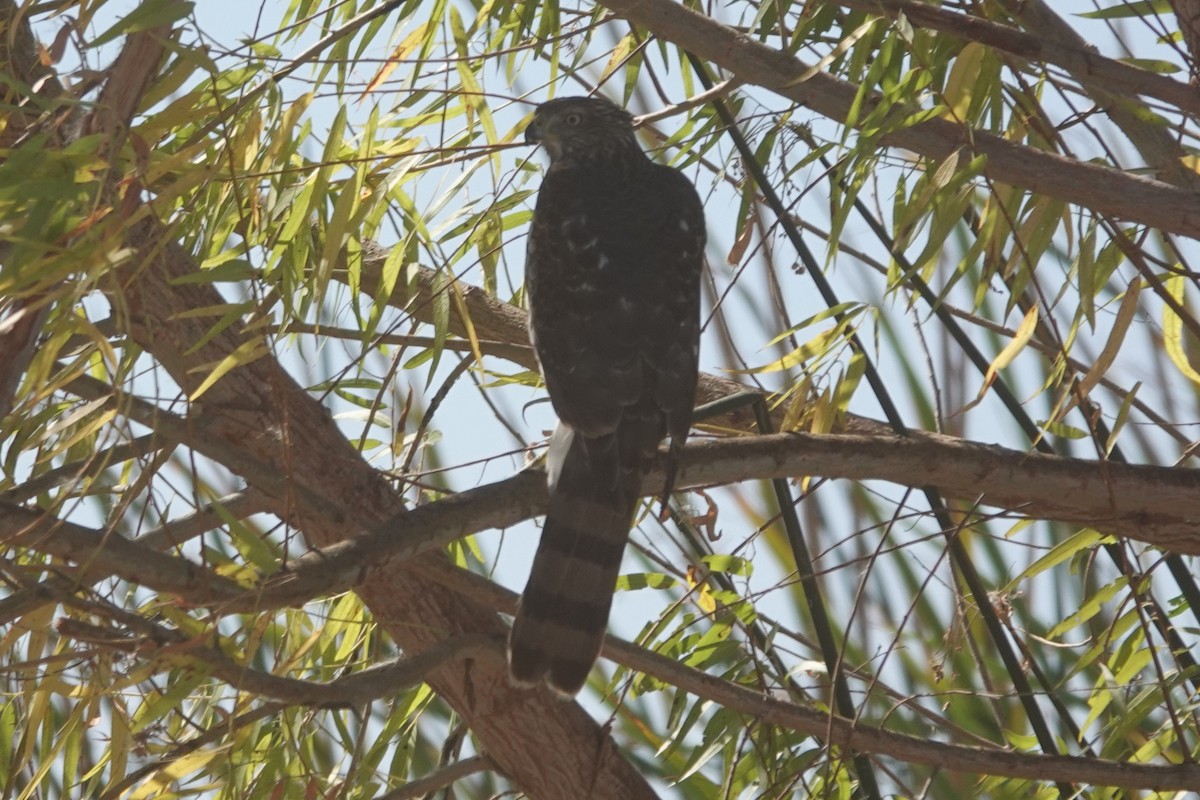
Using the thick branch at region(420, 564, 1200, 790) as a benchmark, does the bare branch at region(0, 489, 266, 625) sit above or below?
above

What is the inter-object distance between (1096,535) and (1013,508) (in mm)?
384

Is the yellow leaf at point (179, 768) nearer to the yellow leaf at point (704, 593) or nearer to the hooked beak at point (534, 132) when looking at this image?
the yellow leaf at point (704, 593)

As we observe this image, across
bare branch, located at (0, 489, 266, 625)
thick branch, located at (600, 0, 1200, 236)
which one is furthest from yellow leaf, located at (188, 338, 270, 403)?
thick branch, located at (600, 0, 1200, 236)

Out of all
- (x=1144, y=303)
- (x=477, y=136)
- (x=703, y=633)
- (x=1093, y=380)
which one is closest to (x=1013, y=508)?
(x=1093, y=380)

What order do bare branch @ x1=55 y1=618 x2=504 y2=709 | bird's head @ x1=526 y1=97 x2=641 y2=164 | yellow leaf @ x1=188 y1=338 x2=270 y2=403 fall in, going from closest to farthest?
1. bare branch @ x1=55 y1=618 x2=504 y2=709
2. yellow leaf @ x1=188 y1=338 x2=270 y2=403
3. bird's head @ x1=526 y1=97 x2=641 y2=164

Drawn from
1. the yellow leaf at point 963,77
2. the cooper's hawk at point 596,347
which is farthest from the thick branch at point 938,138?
the cooper's hawk at point 596,347

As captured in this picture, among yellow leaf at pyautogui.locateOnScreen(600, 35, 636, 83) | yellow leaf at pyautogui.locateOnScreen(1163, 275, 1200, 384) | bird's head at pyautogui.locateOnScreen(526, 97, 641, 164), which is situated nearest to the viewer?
yellow leaf at pyautogui.locateOnScreen(1163, 275, 1200, 384)

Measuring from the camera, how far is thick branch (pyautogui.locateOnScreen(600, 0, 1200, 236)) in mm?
2143

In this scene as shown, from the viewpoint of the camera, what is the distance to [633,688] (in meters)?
3.08

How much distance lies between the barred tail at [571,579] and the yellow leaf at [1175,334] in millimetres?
1025

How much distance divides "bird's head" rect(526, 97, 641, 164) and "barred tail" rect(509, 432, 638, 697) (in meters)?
1.25

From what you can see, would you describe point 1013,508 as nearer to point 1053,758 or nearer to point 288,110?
point 1053,758

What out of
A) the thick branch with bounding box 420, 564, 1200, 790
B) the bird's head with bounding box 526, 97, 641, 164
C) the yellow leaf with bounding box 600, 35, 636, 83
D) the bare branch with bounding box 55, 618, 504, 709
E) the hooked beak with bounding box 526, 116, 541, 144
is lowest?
the thick branch with bounding box 420, 564, 1200, 790

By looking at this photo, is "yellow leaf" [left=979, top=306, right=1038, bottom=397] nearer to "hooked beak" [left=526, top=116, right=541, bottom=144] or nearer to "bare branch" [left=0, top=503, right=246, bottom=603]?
"bare branch" [left=0, top=503, right=246, bottom=603]
